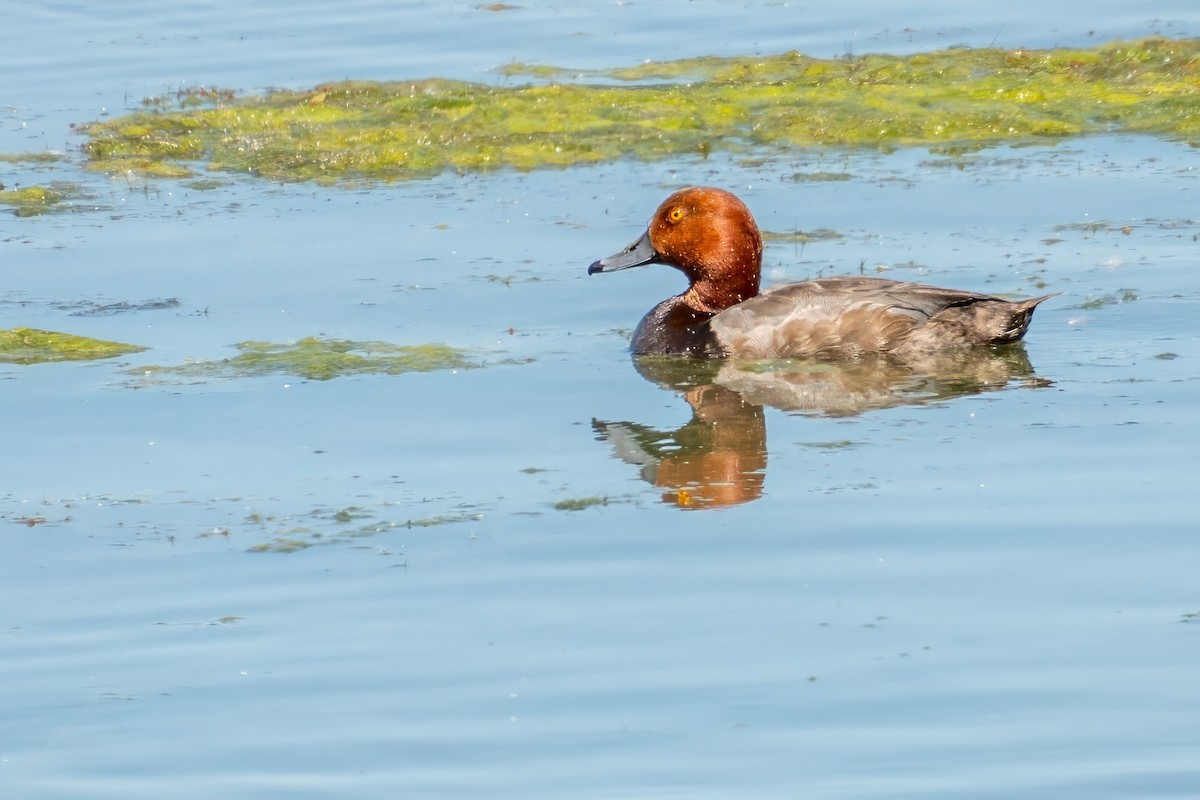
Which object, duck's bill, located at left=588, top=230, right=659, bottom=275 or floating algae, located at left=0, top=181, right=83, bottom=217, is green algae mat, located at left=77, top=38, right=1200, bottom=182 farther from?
duck's bill, located at left=588, top=230, right=659, bottom=275

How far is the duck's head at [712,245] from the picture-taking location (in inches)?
412

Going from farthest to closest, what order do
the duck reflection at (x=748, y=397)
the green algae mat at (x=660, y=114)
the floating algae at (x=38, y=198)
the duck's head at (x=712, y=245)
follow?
1. the green algae mat at (x=660, y=114)
2. the floating algae at (x=38, y=198)
3. the duck's head at (x=712, y=245)
4. the duck reflection at (x=748, y=397)

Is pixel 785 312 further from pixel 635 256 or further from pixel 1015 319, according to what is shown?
pixel 635 256

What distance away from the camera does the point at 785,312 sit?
32.5 feet

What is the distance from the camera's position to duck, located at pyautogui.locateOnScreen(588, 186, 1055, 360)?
9.74 meters

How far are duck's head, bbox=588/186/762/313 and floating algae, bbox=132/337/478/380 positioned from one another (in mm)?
1164

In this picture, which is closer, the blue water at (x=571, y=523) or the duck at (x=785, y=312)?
the blue water at (x=571, y=523)

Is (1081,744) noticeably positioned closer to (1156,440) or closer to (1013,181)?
(1156,440)

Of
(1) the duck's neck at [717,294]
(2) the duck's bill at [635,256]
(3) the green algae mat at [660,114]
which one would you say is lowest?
(1) the duck's neck at [717,294]

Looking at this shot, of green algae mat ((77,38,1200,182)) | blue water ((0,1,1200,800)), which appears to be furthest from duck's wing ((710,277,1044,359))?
green algae mat ((77,38,1200,182))

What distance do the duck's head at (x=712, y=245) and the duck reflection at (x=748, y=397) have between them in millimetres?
632

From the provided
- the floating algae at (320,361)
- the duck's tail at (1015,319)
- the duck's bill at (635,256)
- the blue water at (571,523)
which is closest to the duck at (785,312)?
the duck's tail at (1015,319)

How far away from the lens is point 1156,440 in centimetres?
800

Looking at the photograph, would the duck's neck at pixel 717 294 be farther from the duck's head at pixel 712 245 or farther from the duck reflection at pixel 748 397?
the duck reflection at pixel 748 397
